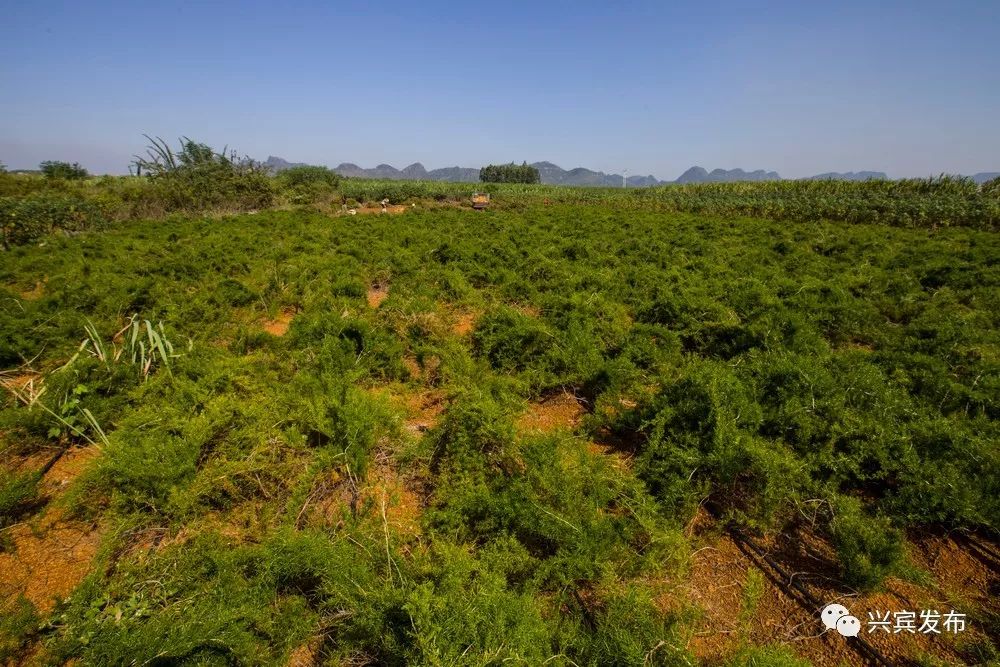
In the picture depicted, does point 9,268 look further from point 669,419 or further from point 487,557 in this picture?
point 669,419

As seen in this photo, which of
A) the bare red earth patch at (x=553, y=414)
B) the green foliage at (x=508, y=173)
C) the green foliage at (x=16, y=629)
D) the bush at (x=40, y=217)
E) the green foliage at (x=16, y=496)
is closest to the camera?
the green foliage at (x=16, y=629)

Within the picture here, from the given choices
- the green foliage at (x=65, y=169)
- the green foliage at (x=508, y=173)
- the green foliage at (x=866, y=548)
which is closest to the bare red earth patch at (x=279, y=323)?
the green foliage at (x=866, y=548)

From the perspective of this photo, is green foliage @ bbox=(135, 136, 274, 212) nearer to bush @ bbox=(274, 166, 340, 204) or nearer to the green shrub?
bush @ bbox=(274, 166, 340, 204)

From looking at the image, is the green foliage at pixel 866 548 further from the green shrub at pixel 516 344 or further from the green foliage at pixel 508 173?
the green foliage at pixel 508 173

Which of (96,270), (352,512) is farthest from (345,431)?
(96,270)

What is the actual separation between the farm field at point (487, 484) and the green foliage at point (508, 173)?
88.2 meters

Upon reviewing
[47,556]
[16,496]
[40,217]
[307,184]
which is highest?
[307,184]

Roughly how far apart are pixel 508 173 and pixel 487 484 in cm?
9226

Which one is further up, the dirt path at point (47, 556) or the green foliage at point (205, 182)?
the green foliage at point (205, 182)

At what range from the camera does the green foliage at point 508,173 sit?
87500 millimetres

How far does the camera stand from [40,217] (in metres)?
12.0

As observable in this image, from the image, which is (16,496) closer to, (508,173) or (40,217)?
(40,217)

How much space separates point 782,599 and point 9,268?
12790 mm

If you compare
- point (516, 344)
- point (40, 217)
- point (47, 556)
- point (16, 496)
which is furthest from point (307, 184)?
point (47, 556)
